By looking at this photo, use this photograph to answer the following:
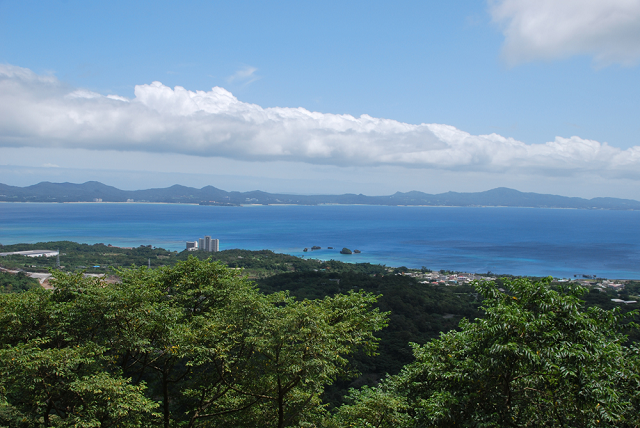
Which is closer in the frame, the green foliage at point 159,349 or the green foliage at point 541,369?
the green foliage at point 541,369

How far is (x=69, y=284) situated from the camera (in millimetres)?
8172

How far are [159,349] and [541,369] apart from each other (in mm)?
6649

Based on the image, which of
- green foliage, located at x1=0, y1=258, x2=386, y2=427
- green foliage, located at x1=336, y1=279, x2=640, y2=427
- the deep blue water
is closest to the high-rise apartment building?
the deep blue water

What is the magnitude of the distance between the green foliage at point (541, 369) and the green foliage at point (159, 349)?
86.3 inches

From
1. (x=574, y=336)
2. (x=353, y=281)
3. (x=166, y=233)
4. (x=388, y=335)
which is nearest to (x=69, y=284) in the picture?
(x=574, y=336)

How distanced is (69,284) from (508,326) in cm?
844

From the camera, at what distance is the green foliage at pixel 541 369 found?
473 cm

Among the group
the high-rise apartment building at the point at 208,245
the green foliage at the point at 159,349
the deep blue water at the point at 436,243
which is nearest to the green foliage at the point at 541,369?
the green foliage at the point at 159,349

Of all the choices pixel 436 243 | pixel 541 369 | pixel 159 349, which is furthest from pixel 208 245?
pixel 541 369

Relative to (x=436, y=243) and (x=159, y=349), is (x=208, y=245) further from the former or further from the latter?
(x=159, y=349)

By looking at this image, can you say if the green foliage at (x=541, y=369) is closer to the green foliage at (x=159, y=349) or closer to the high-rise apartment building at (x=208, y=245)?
the green foliage at (x=159, y=349)

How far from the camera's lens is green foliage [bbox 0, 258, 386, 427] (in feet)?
20.4

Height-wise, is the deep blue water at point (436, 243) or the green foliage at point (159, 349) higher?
the green foliage at point (159, 349)

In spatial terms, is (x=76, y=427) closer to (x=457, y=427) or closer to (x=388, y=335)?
(x=457, y=427)
